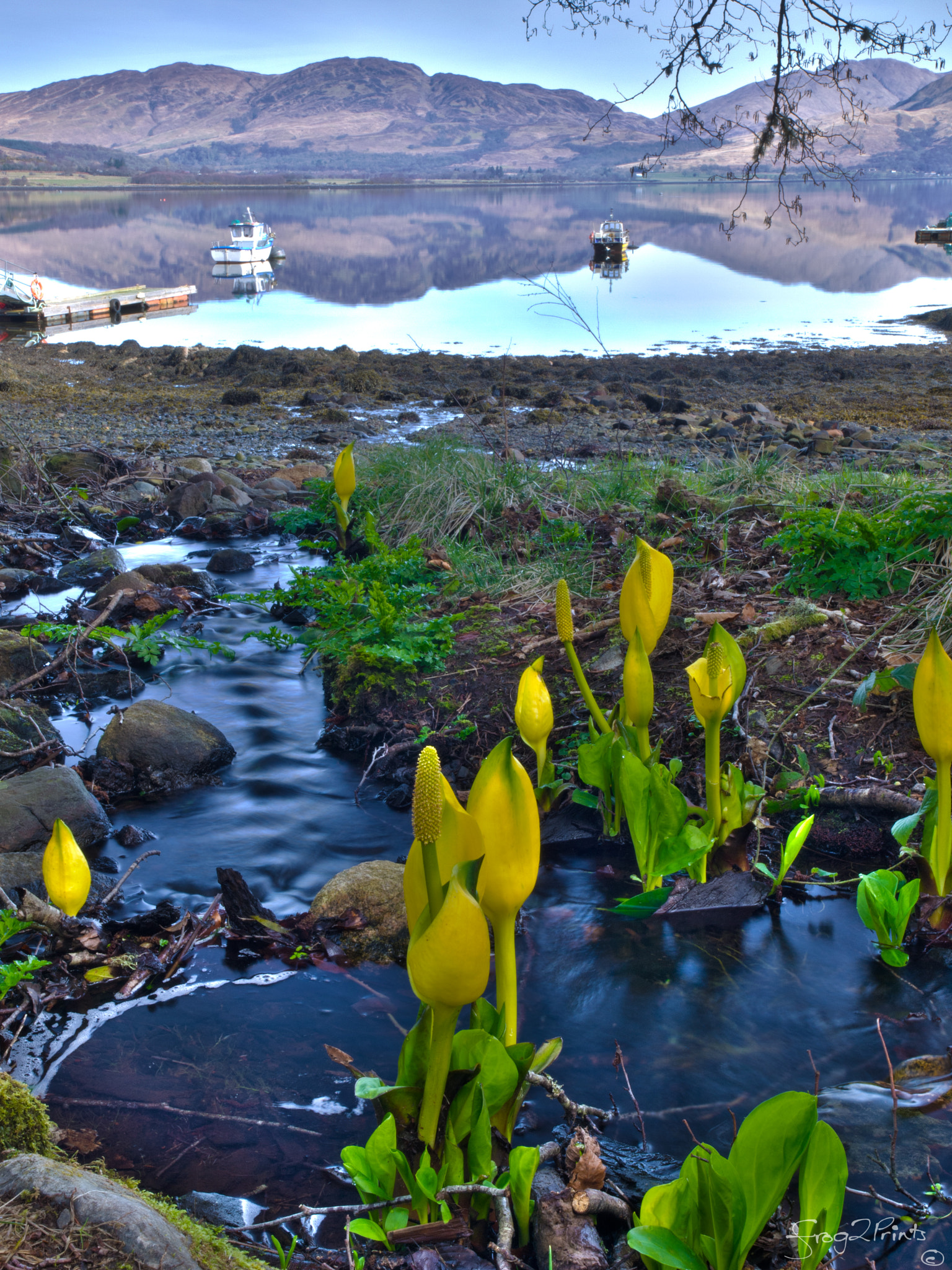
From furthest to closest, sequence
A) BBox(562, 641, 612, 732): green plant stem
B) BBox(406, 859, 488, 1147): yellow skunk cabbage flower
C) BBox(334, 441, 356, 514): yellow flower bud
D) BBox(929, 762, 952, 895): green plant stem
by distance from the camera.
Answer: BBox(334, 441, 356, 514): yellow flower bud
BBox(562, 641, 612, 732): green plant stem
BBox(929, 762, 952, 895): green plant stem
BBox(406, 859, 488, 1147): yellow skunk cabbage flower

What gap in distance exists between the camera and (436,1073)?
176 cm

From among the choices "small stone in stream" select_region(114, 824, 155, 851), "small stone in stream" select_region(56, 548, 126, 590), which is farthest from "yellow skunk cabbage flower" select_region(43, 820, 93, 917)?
"small stone in stream" select_region(56, 548, 126, 590)

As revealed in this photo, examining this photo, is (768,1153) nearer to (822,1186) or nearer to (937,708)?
(822,1186)

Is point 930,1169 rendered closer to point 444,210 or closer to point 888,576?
point 888,576

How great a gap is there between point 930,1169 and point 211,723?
3.99 metres

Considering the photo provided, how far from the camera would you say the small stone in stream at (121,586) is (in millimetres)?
6332

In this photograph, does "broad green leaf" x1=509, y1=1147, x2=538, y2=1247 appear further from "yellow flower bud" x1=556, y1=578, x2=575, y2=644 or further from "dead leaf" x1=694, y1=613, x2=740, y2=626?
"dead leaf" x1=694, y1=613, x2=740, y2=626

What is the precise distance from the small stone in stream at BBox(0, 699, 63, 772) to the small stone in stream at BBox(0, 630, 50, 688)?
61cm

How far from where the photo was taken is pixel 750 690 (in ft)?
13.2

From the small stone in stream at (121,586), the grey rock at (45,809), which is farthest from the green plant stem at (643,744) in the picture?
the small stone in stream at (121,586)

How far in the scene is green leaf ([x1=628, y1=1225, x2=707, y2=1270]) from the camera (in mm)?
1625

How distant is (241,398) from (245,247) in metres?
36.4

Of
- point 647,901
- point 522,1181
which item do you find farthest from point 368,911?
point 522,1181

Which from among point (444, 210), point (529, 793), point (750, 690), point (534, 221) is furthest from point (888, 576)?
point (444, 210)
